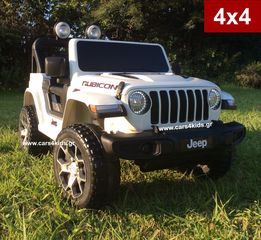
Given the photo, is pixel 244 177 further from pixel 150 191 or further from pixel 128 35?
pixel 128 35

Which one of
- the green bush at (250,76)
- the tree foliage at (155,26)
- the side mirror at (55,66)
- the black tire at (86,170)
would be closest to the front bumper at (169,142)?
the black tire at (86,170)

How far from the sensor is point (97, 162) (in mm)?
3244

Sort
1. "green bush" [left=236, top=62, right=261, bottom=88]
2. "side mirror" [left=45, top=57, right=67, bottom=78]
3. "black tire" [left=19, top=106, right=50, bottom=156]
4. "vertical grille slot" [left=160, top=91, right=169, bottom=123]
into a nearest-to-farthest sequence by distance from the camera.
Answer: "vertical grille slot" [left=160, top=91, right=169, bottom=123] < "side mirror" [left=45, top=57, right=67, bottom=78] < "black tire" [left=19, top=106, right=50, bottom=156] < "green bush" [left=236, top=62, right=261, bottom=88]

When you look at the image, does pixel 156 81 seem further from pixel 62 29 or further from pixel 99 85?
pixel 62 29

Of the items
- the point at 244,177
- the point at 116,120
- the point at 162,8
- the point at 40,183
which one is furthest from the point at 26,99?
the point at 162,8

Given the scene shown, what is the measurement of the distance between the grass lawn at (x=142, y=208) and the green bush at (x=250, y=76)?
13822mm

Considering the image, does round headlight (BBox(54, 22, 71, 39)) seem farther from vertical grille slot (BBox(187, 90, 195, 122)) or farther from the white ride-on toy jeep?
vertical grille slot (BBox(187, 90, 195, 122))

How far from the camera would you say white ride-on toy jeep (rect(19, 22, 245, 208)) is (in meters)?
3.27

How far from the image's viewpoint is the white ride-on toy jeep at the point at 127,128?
3271mm

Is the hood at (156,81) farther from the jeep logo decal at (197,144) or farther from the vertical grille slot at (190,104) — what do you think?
the jeep logo decal at (197,144)

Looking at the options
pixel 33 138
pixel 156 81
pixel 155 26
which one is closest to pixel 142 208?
pixel 156 81

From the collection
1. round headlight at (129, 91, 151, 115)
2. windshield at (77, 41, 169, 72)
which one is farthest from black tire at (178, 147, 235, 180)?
windshield at (77, 41, 169, 72)

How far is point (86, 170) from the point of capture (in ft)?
10.9

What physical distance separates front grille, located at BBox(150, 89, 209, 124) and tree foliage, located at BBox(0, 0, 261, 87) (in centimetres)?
1371
